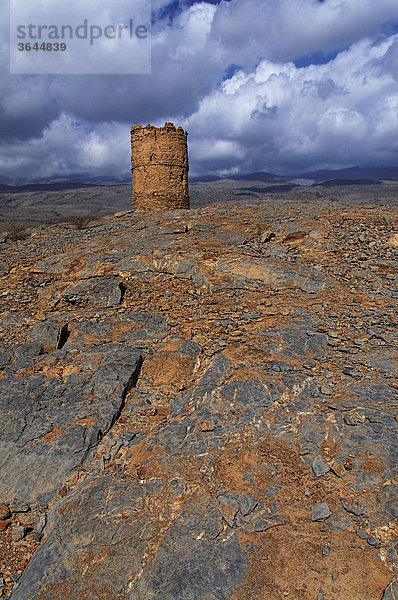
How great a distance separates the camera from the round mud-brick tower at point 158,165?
1352 cm

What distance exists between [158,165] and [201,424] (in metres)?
11.7

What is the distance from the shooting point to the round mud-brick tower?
1352cm

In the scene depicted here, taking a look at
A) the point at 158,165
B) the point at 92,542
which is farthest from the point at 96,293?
the point at 158,165

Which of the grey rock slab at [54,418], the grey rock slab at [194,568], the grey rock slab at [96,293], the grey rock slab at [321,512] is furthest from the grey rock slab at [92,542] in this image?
the grey rock slab at [96,293]

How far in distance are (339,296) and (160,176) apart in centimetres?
963

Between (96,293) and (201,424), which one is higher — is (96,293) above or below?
above

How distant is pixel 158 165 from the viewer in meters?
13.7

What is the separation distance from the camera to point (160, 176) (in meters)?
13.8

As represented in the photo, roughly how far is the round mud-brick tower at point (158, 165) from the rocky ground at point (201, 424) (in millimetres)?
6701

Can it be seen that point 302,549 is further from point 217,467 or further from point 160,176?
point 160,176

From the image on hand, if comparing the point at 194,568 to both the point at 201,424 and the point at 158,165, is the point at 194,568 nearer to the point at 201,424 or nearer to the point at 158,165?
the point at 201,424

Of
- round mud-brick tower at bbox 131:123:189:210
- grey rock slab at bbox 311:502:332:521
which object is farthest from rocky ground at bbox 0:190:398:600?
round mud-brick tower at bbox 131:123:189:210

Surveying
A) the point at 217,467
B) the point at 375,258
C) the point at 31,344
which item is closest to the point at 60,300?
the point at 31,344

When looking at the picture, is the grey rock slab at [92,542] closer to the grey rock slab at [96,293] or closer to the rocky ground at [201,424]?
the rocky ground at [201,424]
